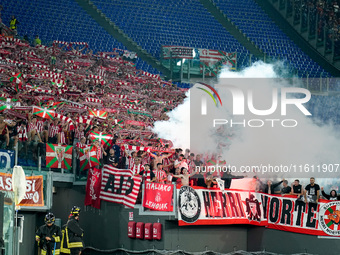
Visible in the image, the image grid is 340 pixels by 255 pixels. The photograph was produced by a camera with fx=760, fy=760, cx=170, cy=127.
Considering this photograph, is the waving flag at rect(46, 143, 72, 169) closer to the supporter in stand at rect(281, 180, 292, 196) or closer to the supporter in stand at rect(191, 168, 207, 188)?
the supporter in stand at rect(191, 168, 207, 188)

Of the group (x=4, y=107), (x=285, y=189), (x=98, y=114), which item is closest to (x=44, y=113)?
(x=4, y=107)

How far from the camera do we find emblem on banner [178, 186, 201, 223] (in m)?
16.4

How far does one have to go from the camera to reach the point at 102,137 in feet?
60.0

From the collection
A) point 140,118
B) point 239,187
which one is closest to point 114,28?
point 140,118

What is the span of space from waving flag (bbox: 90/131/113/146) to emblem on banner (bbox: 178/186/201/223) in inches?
106

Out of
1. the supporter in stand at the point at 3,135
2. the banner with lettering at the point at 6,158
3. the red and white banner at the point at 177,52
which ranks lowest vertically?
the banner with lettering at the point at 6,158

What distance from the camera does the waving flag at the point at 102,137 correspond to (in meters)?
18.0

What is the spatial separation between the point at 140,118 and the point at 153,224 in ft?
25.0

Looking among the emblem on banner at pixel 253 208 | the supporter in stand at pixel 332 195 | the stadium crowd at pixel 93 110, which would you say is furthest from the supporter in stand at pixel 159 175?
the supporter in stand at pixel 332 195

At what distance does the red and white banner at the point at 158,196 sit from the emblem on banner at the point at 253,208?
1.85m

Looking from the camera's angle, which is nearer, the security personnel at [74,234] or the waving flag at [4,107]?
the security personnel at [74,234]

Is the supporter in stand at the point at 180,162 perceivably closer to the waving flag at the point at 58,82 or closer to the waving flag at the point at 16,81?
the waving flag at the point at 16,81

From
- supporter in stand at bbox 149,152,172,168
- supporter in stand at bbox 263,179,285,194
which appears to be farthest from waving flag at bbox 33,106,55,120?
supporter in stand at bbox 263,179,285,194

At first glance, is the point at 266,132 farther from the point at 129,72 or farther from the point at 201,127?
the point at 129,72
